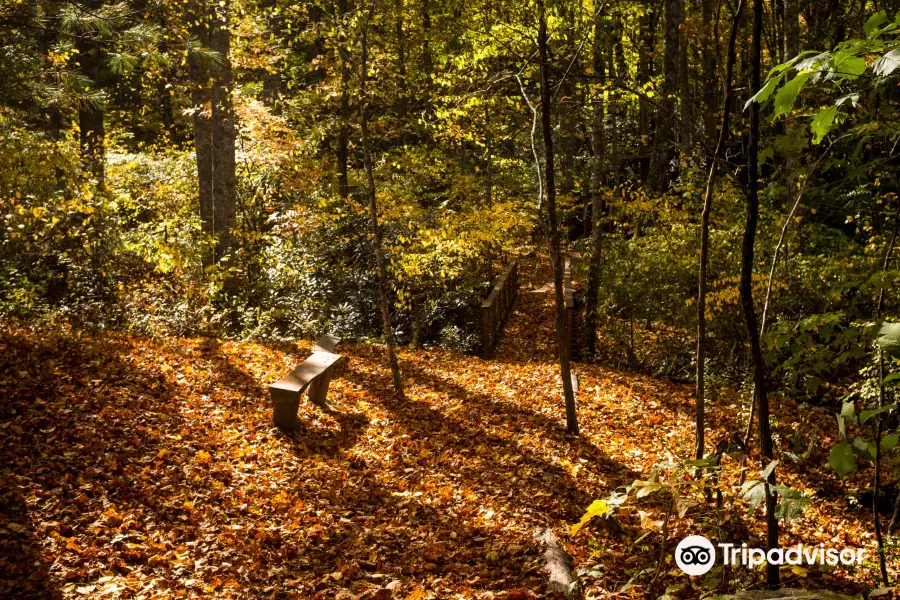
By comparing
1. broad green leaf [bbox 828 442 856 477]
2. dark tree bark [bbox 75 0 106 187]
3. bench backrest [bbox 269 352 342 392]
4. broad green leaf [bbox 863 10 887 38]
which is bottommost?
bench backrest [bbox 269 352 342 392]

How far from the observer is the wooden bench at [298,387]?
6.66 meters

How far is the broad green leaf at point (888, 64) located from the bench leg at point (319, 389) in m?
6.55

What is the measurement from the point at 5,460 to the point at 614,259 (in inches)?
394

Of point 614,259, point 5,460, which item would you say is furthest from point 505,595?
point 614,259

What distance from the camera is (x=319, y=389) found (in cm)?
757

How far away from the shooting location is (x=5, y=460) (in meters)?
4.97

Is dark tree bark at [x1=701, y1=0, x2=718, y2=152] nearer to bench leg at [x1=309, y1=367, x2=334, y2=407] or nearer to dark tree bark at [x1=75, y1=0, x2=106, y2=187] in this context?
bench leg at [x1=309, y1=367, x2=334, y2=407]

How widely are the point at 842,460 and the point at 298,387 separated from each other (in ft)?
18.1

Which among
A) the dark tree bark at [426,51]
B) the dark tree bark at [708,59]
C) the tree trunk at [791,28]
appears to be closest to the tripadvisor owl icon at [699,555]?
the tree trunk at [791,28]

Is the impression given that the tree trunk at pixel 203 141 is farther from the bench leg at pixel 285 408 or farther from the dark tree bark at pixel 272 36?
the bench leg at pixel 285 408

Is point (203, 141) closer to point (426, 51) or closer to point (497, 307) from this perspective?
point (497, 307)

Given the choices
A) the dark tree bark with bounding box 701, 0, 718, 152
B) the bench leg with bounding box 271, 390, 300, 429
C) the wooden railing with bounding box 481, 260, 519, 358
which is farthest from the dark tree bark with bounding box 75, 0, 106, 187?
the dark tree bark with bounding box 701, 0, 718, 152

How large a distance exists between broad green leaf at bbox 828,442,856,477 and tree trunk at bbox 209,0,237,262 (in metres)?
10.1

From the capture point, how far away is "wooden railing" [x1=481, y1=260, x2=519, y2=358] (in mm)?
11539
